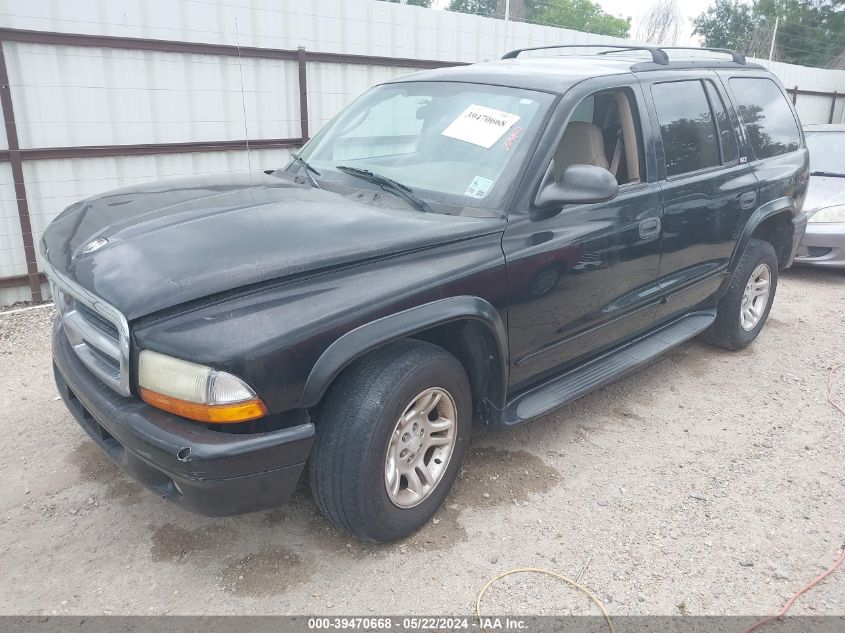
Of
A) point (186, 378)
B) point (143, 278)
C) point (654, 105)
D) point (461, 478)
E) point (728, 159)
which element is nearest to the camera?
point (186, 378)

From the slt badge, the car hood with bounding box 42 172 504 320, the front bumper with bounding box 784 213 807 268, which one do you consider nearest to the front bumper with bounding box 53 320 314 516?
the car hood with bounding box 42 172 504 320

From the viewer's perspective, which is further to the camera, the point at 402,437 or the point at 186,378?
the point at 402,437

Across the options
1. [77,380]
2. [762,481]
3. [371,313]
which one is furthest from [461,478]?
[77,380]

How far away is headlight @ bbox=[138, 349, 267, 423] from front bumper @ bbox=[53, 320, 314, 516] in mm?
66

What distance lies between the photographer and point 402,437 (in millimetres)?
2797

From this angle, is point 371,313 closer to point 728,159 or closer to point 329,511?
point 329,511

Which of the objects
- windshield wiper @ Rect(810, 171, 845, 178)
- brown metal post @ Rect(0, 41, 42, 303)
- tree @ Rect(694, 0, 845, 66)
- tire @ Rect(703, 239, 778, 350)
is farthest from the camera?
tree @ Rect(694, 0, 845, 66)

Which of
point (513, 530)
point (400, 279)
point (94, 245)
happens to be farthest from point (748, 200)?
point (94, 245)

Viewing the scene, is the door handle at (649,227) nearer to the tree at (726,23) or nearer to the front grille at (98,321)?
the front grille at (98,321)

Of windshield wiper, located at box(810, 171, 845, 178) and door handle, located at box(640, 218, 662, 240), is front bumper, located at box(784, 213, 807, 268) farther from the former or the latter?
windshield wiper, located at box(810, 171, 845, 178)

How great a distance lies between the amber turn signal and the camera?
2.27 metres

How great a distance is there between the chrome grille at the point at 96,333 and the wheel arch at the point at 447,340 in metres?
0.64

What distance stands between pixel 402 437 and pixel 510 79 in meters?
1.94

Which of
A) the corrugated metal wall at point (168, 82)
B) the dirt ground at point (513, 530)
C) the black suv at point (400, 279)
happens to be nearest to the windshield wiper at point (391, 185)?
the black suv at point (400, 279)
